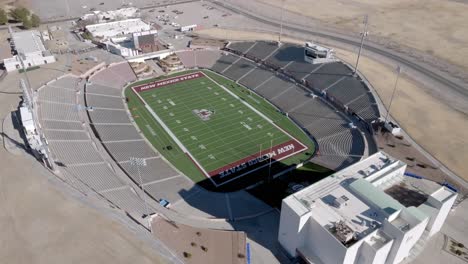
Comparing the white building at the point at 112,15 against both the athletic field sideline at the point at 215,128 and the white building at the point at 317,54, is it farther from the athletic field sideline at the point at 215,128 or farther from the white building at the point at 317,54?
the white building at the point at 317,54

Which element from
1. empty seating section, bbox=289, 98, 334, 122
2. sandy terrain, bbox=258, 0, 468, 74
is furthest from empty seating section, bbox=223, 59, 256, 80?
sandy terrain, bbox=258, 0, 468, 74

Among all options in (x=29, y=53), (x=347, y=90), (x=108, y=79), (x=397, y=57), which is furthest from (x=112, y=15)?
(x=397, y=57)

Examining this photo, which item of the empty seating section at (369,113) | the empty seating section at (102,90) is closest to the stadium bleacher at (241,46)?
the empty seating section at (102,90)

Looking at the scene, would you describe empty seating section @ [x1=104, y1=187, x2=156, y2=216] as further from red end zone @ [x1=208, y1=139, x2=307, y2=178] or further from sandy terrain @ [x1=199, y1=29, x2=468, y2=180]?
sandy terrain @ [x1=199, y1=29, x2=468, y2=180]

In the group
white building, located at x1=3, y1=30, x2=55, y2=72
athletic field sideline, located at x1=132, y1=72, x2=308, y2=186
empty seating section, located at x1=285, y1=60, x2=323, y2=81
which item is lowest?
athletic field sideline, located at x1=132, y1=72, x2=308, y2=186

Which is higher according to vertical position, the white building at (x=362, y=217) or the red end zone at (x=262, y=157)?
the white building at (x=362, y=217)
